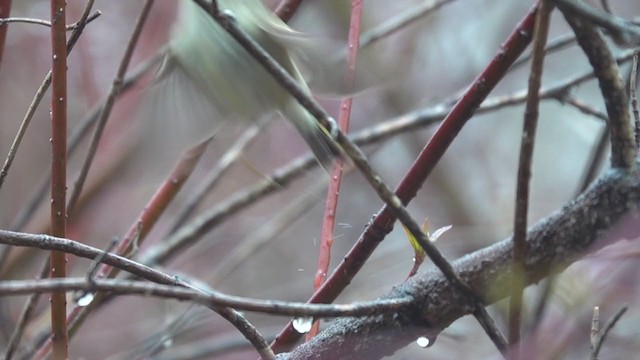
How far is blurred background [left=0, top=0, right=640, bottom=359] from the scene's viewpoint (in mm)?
2014

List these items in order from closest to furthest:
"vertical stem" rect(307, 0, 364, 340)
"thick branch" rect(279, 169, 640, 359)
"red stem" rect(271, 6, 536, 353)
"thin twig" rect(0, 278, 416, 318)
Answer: "thin twig" rect(0, 278, 416, 318) < "thick branch" rect(279, 169, 640, 359) < "red stem" rect(271, 6, 536, 353) < "vertical stem" rect(307, 0, 364, 340)

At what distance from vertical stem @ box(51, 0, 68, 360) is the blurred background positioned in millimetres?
792

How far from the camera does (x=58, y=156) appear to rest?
2.61ft

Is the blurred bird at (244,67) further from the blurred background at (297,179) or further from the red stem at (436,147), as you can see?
the blurred background at (297,179)

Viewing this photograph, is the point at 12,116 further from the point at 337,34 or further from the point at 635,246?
the point at 635,246

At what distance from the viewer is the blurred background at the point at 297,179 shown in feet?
6.61

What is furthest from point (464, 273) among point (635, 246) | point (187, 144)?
point (187, 144)

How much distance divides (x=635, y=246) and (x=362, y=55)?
76 cm

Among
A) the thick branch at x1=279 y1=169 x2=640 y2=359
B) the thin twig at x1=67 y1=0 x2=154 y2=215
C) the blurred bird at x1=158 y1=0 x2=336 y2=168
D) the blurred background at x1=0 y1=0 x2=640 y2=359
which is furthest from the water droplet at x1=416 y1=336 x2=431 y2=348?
the blurred background at x1=0 y1=0 x2=640 y2=359

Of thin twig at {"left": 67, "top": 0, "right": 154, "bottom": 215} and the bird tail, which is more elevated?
thin twig at {"left": 67, "top": 0, "right": 154, "bottom": 215}

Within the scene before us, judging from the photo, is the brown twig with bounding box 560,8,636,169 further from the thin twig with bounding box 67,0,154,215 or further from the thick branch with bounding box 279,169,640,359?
the thin twig with bounding box 67,0,154,215

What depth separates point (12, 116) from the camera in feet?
8.42

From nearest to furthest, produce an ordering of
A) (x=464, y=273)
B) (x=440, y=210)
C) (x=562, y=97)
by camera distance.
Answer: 1. (x=464, y=273)
2. (x=562, y=97)
3. (x=440, y=210)

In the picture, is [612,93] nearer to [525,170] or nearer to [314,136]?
[525,170]
